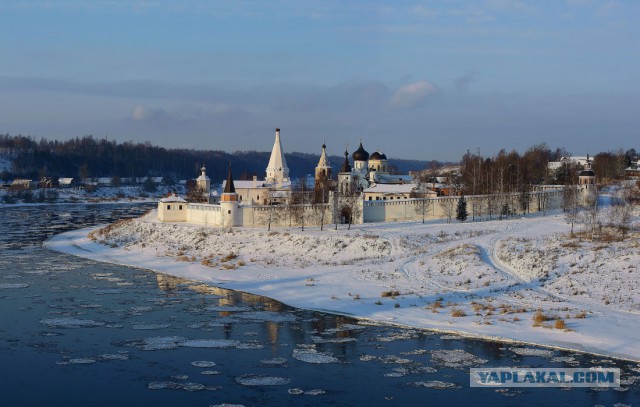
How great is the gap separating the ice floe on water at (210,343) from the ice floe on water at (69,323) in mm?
2877

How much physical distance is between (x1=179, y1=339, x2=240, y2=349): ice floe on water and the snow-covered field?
4.37 m

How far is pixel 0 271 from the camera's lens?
25.8 metres

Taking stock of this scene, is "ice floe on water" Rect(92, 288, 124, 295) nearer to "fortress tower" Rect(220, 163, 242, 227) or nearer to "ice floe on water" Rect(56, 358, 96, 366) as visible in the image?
"ice floe on water" Rect(56, 358, 96, 366)

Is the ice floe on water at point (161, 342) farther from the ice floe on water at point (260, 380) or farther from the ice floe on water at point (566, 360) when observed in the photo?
the ice floe on water at point (566, 360)

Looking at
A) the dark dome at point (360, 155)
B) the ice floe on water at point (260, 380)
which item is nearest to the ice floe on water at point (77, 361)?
the ice floe on water at point (260, 380)

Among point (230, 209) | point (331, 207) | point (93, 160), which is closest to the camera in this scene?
point (230, 209)

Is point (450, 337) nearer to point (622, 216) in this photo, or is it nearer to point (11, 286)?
point (11, 286)

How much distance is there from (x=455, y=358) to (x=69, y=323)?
9.15 metres

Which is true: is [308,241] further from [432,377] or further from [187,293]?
[432,377]

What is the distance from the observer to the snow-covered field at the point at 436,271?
18156 mm

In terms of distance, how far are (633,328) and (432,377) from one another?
6542mm

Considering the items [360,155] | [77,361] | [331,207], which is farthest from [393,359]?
[360,155]

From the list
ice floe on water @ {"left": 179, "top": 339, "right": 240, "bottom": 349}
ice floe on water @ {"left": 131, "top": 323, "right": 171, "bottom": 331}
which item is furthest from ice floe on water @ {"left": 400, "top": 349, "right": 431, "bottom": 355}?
ice floe on water @ {"left": 131, "top": 323, "right": 171, "bottom": 331}

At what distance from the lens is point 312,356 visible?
49.4 ft
